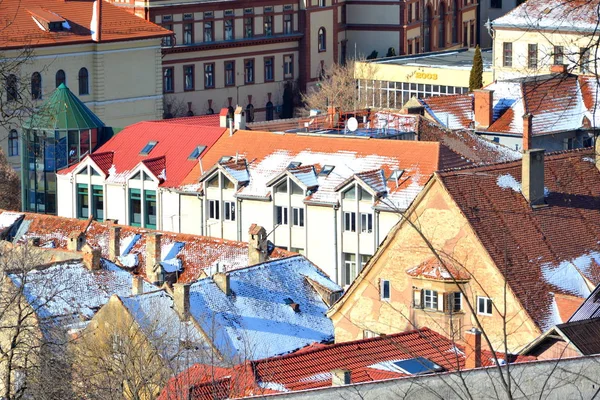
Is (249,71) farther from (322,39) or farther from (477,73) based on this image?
(477,73)

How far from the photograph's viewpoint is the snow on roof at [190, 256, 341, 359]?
172ft

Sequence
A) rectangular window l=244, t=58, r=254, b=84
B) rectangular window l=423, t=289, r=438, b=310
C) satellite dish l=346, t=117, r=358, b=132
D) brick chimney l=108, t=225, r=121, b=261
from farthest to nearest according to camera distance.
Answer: rectangular window l=244, t=58, r=254, b=84, satellite dish l=346, t=117, r=358, b=132, brick chimney l=108, t=225, r=121, b=261, rectangular window l=423, t=289, r=438, b=310

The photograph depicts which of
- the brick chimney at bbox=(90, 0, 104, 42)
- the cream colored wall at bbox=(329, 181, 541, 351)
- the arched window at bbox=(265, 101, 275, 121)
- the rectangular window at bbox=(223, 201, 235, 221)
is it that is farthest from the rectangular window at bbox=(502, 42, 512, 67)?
the cream colored wall at bbox=(329, 181, 541, 351)

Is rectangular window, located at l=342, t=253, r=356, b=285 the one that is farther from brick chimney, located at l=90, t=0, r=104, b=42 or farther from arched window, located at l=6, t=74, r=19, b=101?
arched window, located at l=6, t=74, r=19, b=101

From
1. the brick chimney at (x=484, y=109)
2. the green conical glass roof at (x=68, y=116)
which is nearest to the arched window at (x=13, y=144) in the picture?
the green conical glass roof at (x=68, y=116)

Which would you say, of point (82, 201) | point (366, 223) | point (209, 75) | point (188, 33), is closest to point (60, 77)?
point (188, 33)

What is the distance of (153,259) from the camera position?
64.6 metres

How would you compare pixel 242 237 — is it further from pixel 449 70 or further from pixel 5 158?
pixel 449 70

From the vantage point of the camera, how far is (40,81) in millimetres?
107438

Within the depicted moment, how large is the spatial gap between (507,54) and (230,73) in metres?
28.3

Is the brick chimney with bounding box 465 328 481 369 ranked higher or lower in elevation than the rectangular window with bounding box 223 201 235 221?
higher

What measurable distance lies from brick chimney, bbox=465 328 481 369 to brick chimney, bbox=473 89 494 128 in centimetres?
4666

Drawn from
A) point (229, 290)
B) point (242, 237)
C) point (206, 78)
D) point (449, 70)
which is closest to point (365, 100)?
point (449, 70)

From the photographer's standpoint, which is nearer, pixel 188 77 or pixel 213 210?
pixel 213 210
